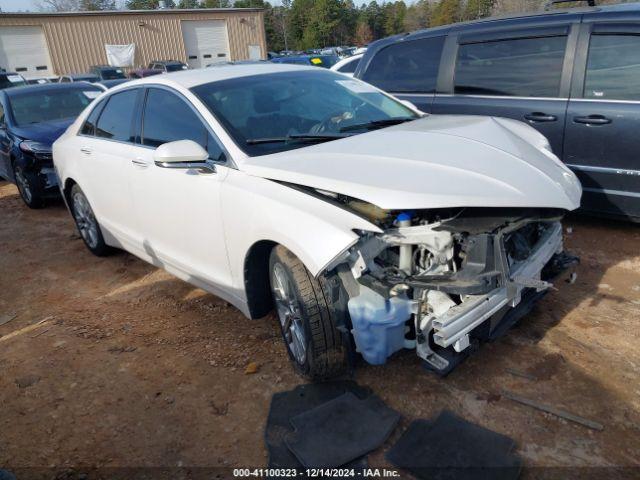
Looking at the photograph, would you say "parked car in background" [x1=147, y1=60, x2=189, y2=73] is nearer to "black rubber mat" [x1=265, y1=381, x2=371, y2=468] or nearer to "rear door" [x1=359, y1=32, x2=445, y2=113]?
"rear door" [x1=359, y1=32, x2=445, y2=113]

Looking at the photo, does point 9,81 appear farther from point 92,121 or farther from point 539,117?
point 539,117

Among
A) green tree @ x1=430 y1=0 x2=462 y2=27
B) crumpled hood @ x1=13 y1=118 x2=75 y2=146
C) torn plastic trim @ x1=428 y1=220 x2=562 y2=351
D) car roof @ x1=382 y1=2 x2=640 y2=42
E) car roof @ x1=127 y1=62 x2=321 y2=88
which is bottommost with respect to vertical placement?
torn plastic trim @ x1=428 y1=220 x2=562 y2=351

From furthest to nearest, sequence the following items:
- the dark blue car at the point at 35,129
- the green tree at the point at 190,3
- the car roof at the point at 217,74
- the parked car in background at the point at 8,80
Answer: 1. the green tree at the point at 190,3
2. the parked car in background at the point at 8,80
3. the dark blue car at the point at 35,129
4. the car roof at the point at 217,74

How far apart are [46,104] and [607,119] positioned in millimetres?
7615

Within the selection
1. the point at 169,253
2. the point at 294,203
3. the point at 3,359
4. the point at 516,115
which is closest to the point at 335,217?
the point at 294,203

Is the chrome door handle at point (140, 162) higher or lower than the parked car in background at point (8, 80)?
lower

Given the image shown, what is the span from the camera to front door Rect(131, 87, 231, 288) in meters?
3.27

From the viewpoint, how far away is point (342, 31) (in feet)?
209

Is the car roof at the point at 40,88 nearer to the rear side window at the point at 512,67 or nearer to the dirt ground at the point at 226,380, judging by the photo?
the dirt ground at the point at 226,380

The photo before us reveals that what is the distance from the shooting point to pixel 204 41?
3678cm

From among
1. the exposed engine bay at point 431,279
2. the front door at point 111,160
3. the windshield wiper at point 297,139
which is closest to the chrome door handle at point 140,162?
the front door at point 111,160

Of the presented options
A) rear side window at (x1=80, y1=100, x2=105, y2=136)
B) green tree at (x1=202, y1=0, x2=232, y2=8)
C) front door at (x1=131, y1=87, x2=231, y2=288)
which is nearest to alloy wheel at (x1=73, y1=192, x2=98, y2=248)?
rear side window at (x1=80, y1=100, x2=105, y2=136)

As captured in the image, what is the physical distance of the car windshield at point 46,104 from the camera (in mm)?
7828

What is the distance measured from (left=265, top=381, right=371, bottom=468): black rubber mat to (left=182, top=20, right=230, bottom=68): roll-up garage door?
36391mm
